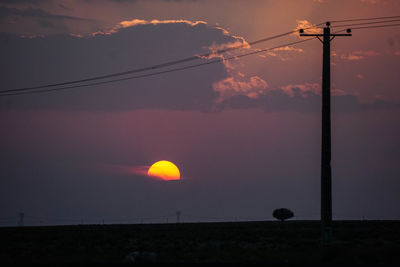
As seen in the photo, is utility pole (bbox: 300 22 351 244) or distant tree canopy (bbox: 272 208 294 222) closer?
utility pole (bbox: 300 22 351 244)

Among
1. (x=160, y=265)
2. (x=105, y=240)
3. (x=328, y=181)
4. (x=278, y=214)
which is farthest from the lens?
(x=278, y=214)

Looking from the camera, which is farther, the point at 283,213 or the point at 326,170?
the point at 283,213

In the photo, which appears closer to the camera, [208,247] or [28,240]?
[208,247]

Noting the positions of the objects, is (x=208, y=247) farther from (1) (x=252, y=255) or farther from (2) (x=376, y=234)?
(2) (x=376, y=234)

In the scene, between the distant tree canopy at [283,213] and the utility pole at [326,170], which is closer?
the utility pole at [326,170]

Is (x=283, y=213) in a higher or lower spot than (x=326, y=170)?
higher

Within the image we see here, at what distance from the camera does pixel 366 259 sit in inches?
1141

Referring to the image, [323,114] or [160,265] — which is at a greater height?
[323,114]

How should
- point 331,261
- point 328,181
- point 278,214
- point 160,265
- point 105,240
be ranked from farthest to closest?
point 278,214
point 105,240
point 328,181
point 331,261
point 160,265

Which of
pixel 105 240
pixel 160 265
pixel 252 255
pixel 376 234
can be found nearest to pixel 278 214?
pixel 376 234

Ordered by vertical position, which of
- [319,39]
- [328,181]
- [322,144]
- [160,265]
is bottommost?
[160,265]

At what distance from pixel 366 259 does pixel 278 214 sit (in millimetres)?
58480

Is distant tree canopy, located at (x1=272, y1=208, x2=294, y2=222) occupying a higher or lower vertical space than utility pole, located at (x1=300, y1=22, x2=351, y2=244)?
higher

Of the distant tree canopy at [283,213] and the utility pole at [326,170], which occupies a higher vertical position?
the distant tree canopy at [283,213]
